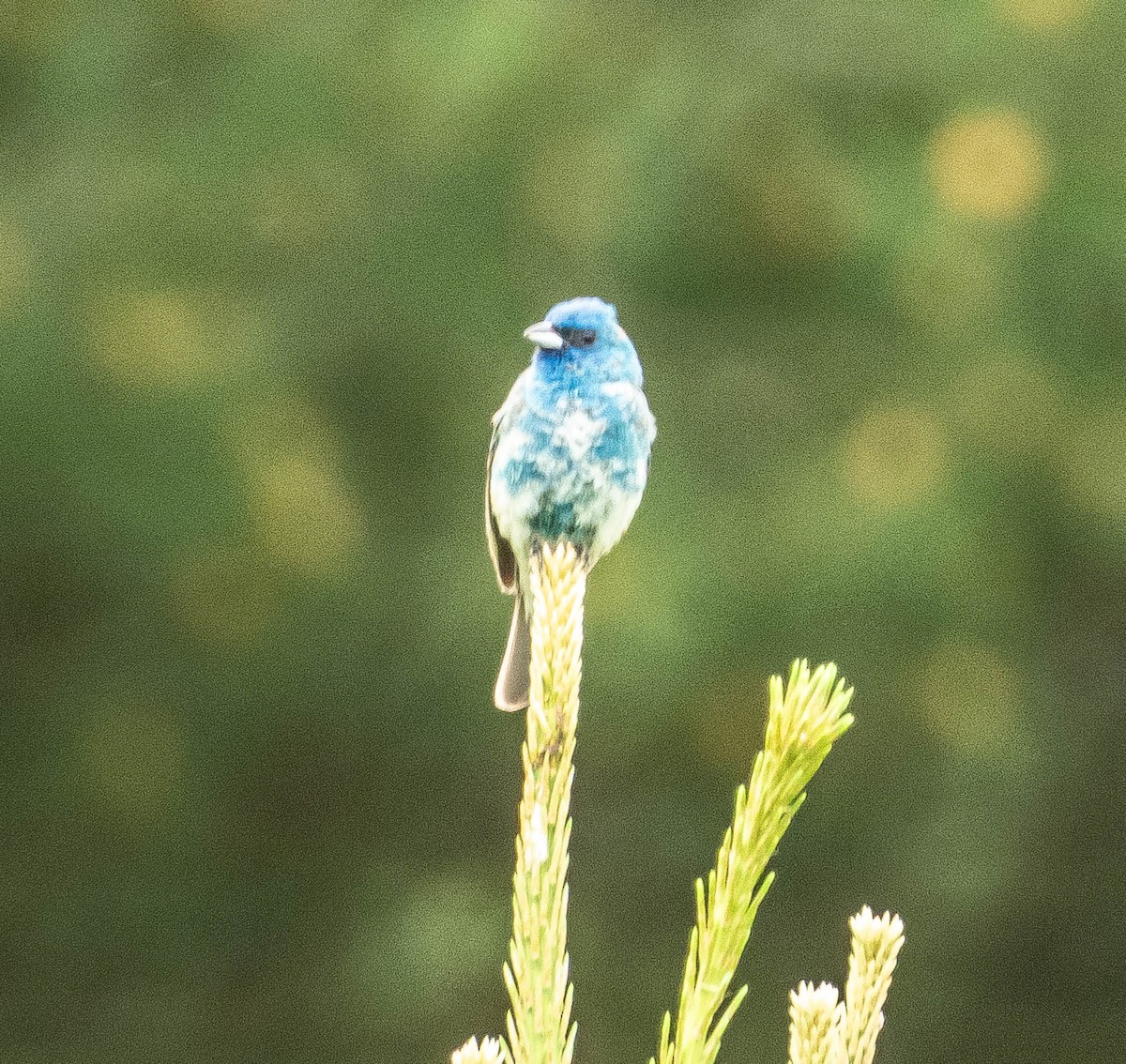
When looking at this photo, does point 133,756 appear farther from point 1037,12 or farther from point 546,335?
point 1037,12

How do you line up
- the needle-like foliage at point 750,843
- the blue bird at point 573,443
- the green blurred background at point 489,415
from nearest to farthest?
the needle-like foliage at point 750,843 < the blue bird at point 573,443 < the green blurred background at point 489,415

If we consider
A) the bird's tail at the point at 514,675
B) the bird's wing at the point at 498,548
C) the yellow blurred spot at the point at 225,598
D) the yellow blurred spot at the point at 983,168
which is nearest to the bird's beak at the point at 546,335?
the bird's wing at the point at 498,548

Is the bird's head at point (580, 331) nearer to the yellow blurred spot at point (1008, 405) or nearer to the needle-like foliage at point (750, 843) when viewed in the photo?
the yellow blurred spot at point (1008, 405)

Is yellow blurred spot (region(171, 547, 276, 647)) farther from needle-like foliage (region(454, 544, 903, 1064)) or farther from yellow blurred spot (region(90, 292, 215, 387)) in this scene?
needle-like foliage (region(454, 544, 903, 1064))

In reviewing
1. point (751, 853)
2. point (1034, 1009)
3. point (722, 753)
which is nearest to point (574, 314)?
point (722, 753)

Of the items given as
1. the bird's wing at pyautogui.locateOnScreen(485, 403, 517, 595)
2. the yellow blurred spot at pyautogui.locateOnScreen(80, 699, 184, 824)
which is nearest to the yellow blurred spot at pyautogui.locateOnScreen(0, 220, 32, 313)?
the yellow blurred spot at pyautogui.locateOnScreen(80, 699, 184, 824)

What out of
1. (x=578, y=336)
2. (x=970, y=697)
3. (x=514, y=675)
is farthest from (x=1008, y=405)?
(x=514, y=675)
